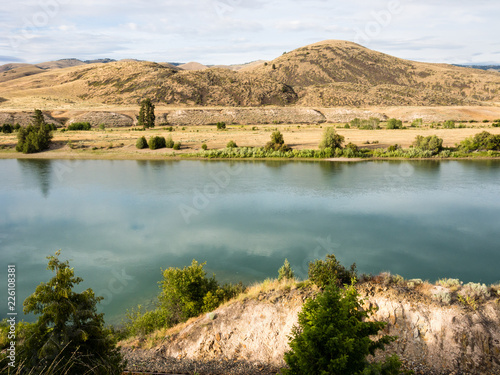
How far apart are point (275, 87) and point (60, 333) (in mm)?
132124

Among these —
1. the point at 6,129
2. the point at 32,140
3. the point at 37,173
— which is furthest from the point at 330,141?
the point at 6,129

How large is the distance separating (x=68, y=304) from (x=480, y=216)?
29.7m

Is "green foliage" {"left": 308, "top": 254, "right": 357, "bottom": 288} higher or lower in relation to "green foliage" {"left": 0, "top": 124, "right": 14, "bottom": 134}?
lower

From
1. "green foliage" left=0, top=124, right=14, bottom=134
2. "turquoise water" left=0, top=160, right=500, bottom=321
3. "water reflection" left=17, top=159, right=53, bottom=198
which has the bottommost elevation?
"turquoise water" left=0, top=160, right=500, bottom=321

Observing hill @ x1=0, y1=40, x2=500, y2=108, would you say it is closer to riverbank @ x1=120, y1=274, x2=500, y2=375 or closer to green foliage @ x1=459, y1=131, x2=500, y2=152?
green foliage @ x1=459, y1=131, x2=500, y2=152

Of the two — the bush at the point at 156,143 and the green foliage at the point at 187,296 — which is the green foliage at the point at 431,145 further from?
the green foliage at the point at 187,296

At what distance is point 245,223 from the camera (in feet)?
86.9

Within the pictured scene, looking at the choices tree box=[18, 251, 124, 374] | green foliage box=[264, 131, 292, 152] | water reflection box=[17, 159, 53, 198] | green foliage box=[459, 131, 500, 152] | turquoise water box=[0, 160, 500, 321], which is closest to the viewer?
tree box=[18, 251, 124, 374]

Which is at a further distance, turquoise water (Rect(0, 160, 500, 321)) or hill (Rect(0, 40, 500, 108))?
hill (Rect(0, 40, 500, 108))

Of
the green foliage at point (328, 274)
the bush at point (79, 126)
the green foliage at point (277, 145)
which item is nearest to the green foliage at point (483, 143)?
the green foliage at point (277, 145)

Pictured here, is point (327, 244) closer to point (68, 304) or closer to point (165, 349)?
point (165, 349)

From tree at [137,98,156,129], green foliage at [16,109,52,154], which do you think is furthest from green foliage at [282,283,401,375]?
tree at [137,98,156,129]

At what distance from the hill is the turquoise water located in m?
83.2

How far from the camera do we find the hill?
12138 cm
